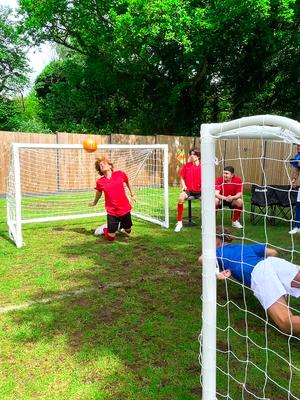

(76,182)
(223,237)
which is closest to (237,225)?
(223,237)

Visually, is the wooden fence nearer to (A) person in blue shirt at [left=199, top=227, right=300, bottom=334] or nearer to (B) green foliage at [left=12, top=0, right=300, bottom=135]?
(B) green foliage at [left=12, top=0, right=300, bottom=135]

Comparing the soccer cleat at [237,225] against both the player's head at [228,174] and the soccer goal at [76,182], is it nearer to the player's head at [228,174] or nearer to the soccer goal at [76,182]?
the player's head at [228,174]

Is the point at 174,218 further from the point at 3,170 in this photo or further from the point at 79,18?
the point at 79,18

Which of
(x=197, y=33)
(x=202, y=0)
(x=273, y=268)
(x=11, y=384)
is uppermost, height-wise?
(x=202, y=0)

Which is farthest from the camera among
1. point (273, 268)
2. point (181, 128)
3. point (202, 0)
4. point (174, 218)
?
point (181, 128)

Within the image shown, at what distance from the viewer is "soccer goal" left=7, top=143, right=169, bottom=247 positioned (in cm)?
892

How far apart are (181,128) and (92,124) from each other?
588 centimetres

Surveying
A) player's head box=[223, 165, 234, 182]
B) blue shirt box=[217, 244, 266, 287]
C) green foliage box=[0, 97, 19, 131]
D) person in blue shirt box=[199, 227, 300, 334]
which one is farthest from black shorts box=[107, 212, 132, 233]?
green foliage box=[0, 97, 19, 131]

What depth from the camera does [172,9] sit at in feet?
53.8

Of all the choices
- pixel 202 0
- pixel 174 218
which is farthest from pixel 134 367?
pixel 202 0

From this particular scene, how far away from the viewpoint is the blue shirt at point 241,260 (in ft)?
12.0

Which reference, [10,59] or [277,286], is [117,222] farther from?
[10,59]

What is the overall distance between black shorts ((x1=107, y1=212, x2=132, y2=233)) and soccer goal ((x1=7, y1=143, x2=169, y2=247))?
130cm

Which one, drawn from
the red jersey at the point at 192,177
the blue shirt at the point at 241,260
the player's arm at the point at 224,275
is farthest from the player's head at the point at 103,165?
the player's arm at the point at 224,275
